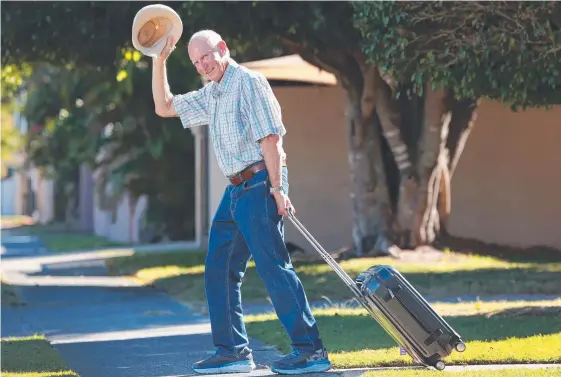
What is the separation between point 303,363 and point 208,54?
1.80m

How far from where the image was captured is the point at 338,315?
959cm

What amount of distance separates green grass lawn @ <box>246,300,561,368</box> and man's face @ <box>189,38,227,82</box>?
1.86 meters

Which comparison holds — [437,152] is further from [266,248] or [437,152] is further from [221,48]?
[266,248]

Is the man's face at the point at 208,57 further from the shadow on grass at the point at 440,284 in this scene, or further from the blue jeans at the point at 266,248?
the shadow on grass at the point at 440,284

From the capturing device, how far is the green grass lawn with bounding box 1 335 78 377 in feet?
23.4

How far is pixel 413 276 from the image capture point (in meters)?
13.1

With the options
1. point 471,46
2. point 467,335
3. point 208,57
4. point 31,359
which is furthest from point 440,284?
point 208,57

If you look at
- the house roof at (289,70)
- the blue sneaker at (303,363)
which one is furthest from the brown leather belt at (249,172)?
the house roof at (289,70)

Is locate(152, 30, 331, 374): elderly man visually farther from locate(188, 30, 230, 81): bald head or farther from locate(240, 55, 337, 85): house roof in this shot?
locate(240, 55, 337, 85): house roof

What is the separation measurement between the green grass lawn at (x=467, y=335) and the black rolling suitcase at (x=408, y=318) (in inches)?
16.9

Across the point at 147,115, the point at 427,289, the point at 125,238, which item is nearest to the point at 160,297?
the point at 427,289

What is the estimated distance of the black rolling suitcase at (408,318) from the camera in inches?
248

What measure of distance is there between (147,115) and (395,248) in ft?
24.3

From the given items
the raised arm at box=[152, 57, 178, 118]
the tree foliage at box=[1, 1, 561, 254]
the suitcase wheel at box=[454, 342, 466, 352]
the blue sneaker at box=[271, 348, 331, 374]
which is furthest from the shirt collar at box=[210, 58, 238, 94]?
the tree foliage at box=[1, 1, 561, 254]
